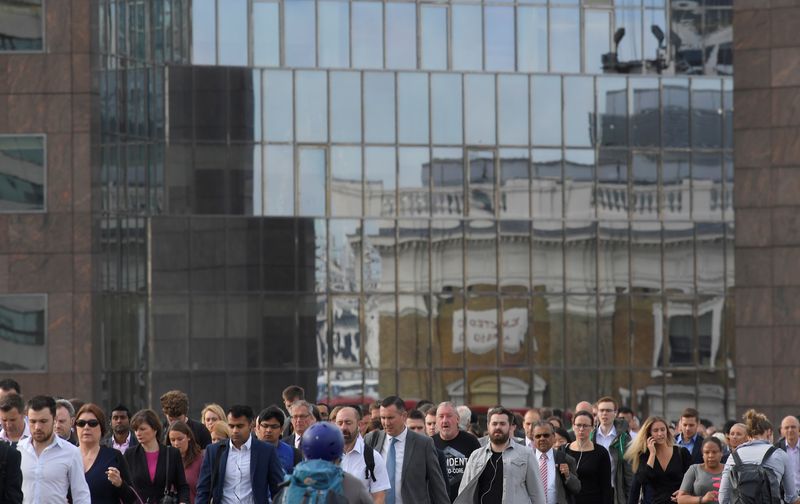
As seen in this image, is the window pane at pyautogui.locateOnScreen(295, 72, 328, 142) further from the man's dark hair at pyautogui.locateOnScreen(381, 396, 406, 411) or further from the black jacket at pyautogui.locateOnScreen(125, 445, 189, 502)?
the black jacket at pyautogui.locateOnScreen(125, 445, 189, 502)

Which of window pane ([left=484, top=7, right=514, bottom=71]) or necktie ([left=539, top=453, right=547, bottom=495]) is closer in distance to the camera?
necktie ([left=539, top=453, right=547, bottom=495])

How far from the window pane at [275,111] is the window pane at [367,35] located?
2012 millimetres

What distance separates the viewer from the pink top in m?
15.6

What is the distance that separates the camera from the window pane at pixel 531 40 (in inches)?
1774

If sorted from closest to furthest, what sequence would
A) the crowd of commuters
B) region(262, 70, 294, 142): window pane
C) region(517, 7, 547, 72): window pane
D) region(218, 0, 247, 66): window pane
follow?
the crowd of commuters < region(218, 0, 247, 66): window pane < region(262, 70, 294, 142): window pane < region(517, 7, 547, 72): window pane

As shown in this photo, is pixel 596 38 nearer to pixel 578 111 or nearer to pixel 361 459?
pixel 578 111

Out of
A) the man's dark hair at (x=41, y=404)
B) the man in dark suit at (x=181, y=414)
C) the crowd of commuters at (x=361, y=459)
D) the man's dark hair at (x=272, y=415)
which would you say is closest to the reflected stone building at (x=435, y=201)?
the crowd of commuters at (x=361, y=459)

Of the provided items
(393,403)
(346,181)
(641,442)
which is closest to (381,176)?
(346,181)

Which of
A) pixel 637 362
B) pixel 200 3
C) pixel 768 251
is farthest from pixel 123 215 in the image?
pixel 768 251

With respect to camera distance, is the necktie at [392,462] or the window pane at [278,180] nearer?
the necktie at [392,462]

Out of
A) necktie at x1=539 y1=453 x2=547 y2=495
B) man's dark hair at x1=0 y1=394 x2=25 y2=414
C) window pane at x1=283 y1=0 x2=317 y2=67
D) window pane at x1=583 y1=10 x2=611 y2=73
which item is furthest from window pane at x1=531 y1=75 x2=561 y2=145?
man's dark hair at x1=0 y1=394 x2=25 y2=414

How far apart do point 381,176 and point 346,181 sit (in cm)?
87

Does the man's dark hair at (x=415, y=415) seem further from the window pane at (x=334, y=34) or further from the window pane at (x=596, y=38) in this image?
the window pane at (x=596, y=38)

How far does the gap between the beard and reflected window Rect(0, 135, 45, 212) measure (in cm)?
2472
